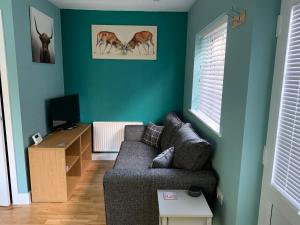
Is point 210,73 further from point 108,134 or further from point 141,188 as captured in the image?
point 108,134

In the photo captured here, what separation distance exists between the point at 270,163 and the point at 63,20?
3633mm

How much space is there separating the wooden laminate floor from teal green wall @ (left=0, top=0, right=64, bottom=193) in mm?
267

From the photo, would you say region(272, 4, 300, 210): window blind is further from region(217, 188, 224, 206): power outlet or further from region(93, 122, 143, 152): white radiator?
region(93, 122, 143, 152): white radiator

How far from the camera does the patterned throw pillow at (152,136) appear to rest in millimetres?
3425

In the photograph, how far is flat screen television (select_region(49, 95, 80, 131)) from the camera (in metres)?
3.19

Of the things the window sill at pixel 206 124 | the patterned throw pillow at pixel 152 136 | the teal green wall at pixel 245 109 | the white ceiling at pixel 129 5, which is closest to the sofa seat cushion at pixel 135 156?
the patterned throw pillow at pixel 152 136

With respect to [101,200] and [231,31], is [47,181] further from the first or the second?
[231,31]

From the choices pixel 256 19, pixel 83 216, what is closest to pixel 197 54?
pixel 256 19

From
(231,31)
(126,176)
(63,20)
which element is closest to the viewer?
(231,31)

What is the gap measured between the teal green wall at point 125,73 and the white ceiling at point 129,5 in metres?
0.13

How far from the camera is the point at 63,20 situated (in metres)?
3.66

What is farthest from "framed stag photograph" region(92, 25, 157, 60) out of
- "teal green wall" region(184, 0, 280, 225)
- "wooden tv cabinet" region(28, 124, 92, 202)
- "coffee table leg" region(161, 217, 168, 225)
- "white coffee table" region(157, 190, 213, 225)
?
"coffee table leg" region(161, 217, 168, 225)

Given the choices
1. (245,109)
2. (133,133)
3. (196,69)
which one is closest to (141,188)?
(245,109)

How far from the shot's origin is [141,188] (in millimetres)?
1971
